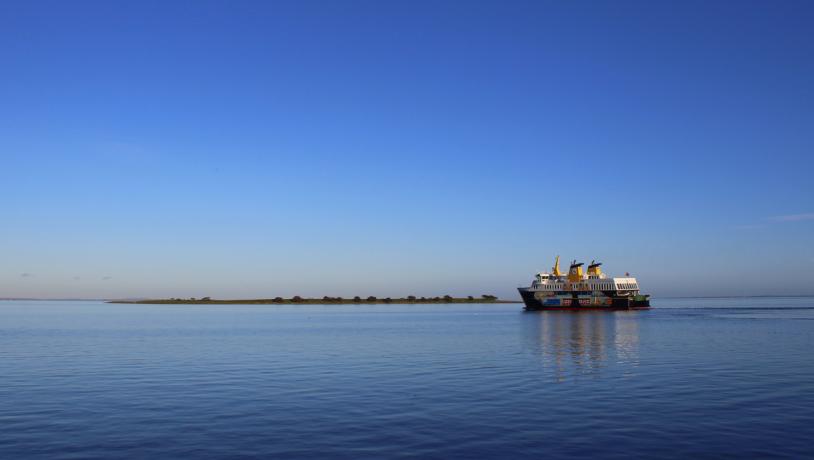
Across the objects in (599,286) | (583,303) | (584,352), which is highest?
(599,286)

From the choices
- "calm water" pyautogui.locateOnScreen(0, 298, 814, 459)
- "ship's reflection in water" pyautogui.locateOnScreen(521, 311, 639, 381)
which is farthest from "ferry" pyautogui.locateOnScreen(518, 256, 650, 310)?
"calm water" pyautogui.locateOnScreen(0, 298, 814, 459)

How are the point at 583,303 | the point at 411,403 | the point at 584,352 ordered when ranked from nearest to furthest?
the point at 411,403 < the point at 584,352 < the point at 583,303

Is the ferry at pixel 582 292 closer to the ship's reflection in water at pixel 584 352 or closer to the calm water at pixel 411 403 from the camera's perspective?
the ship's reflection in water at pixel 584 352

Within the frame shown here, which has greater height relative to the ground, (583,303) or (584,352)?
(583,303)

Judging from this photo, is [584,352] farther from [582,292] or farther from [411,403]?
[582,292]

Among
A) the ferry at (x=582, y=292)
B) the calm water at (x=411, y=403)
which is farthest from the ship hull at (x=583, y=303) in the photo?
the calm water at (x=411, y=403)

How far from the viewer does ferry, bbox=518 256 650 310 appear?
166m

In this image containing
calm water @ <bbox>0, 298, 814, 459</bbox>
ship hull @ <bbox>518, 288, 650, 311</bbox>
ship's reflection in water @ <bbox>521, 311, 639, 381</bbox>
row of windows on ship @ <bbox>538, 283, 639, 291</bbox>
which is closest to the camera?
calm water @ <bbox>0, 298, 814, 459</bbox>

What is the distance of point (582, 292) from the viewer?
6609 inches

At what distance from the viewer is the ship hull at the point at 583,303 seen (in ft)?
544

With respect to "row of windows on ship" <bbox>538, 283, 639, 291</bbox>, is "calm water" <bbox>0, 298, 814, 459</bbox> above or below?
below

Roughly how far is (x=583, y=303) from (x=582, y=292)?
9.90 ft

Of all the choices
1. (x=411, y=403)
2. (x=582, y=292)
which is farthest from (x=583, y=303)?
(x=411, y=403)

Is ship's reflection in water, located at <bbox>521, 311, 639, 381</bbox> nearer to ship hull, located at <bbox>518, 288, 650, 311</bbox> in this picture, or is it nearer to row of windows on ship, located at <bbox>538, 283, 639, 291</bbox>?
ship hull, located at <bbox>518, 288, 650, 311</bbox>
